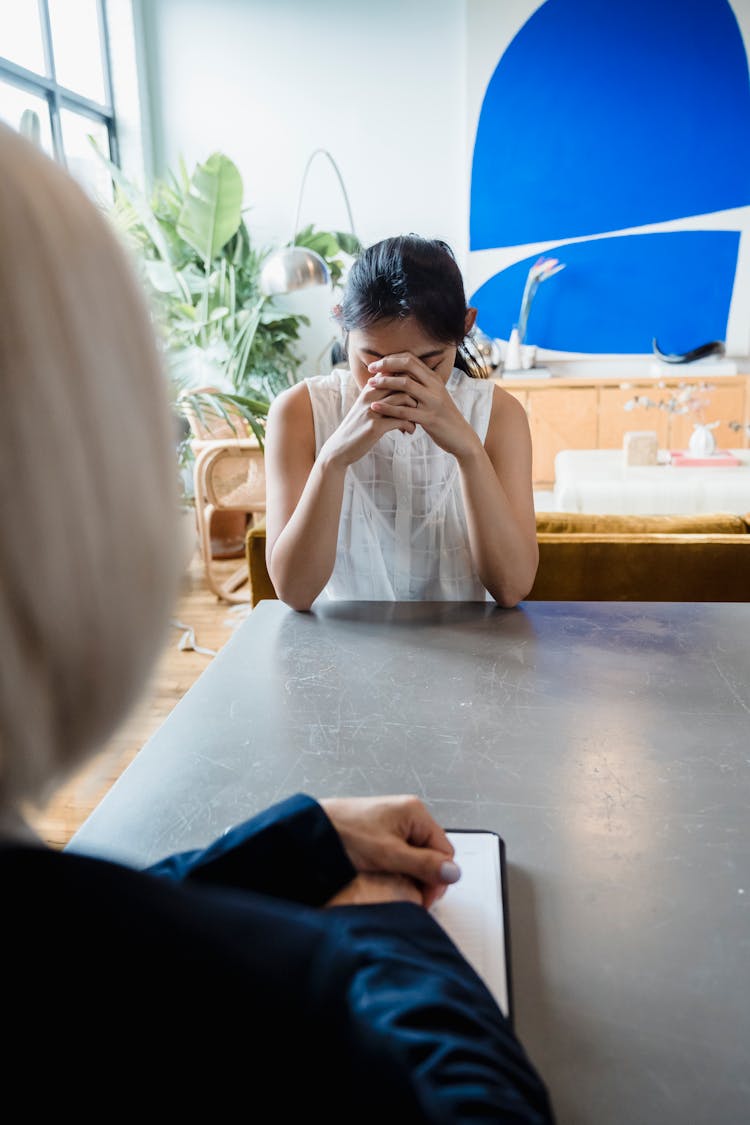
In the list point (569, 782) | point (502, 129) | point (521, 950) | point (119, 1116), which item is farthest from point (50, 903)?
point (502, 129)

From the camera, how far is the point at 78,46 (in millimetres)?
A: 5234

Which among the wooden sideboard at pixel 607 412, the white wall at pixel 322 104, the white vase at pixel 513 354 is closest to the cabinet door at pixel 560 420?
the wooden sideboard at pixel 607 412

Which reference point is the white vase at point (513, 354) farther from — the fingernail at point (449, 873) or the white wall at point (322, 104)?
the fingernail at point (449, 873)

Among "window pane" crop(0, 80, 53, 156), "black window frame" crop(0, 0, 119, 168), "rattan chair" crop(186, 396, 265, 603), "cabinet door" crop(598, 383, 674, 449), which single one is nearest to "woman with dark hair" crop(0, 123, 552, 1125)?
"rattan chair" crop(186, 396, 265, 603)

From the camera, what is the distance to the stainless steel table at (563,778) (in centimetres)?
48

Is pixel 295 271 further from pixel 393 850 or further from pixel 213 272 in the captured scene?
pixel 393 850

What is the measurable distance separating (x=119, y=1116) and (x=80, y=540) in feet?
0.58

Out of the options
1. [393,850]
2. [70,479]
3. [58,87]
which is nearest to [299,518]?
[393,850]

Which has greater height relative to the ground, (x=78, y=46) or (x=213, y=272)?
(x=78, y=46)

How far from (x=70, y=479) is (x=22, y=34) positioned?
546cm

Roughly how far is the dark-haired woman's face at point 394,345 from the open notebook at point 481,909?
91cm

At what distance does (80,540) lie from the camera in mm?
283

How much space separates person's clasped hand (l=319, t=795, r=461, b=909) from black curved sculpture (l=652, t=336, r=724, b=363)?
17.8ft

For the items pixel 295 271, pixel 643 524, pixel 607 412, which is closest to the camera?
pixel 643 524
